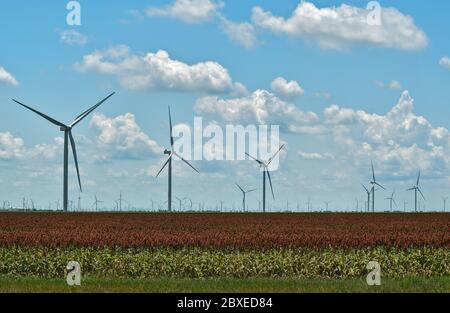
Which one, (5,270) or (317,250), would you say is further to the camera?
(317,250)

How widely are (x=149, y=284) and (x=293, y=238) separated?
19.3 metres

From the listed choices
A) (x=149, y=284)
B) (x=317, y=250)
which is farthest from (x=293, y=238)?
(x=149, y=284)
